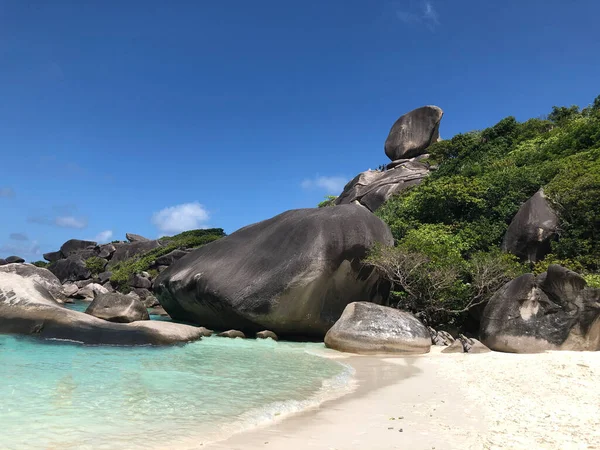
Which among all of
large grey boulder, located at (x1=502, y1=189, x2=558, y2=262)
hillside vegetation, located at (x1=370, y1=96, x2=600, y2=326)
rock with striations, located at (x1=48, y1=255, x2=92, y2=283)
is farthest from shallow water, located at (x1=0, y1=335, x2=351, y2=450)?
rock with striations, located at (x1=48, y1=255, x2=92, y2=283)

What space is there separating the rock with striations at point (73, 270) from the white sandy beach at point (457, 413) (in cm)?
3666

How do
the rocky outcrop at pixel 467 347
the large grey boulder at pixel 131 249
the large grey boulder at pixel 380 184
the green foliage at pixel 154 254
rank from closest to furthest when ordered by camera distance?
1. the rocky outcrop at pixel 467 347
2. the large grey boulder at pixel 380 184
3. the green foliage at pixel 154 254
4. the large grey boulder at pixel 131 249

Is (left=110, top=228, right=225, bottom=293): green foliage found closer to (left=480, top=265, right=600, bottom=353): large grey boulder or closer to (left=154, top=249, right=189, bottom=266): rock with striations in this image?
(left=154, top=249, right=189, bottom=266): rock with striations

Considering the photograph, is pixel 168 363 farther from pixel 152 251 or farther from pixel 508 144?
pixel 152 251

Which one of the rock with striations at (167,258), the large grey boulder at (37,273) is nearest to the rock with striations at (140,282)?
the rock with striations at (167,258)

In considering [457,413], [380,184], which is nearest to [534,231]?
[457,413]

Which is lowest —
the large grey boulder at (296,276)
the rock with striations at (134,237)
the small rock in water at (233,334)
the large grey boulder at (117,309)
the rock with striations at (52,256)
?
the small rock in water at (233,334)

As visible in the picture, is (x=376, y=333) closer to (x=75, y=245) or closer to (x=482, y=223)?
(x=482, y=223)

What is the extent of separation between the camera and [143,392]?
17.0 feet

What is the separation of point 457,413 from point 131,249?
124ft

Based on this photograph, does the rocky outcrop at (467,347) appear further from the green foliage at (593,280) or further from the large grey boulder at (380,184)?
the large grey boulder at (380,184)

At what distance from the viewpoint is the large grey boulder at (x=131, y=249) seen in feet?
124

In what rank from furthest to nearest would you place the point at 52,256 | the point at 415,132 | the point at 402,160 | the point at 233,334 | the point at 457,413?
the point at 52,256, the point at 415,132, the point at 402,160, the point at 233,334, the point at 457,413

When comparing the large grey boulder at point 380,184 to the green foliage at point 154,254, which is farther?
the green foliage at point 154,254
